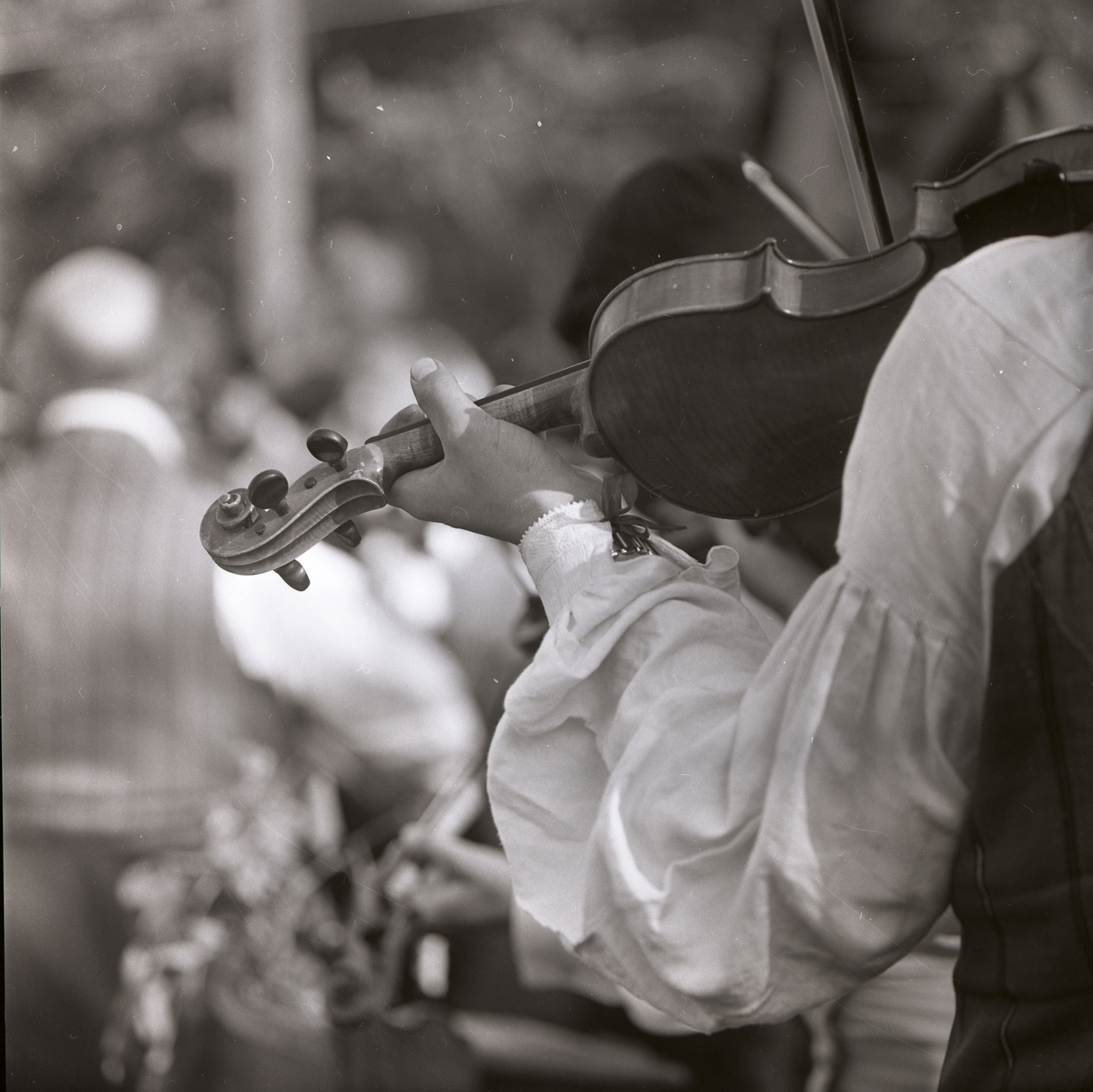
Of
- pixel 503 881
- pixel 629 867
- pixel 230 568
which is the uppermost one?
pixel 230 568

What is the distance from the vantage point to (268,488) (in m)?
1.01

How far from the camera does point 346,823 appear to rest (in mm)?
1317

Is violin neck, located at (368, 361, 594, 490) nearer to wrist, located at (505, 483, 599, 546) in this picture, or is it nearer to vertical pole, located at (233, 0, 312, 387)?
wrist, located at (505, 483, 599, 546)

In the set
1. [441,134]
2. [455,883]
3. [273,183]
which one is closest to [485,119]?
[441,134]

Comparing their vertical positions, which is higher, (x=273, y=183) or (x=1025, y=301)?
(x=273, y=183)

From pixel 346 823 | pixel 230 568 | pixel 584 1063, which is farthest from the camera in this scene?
pixel 346 823

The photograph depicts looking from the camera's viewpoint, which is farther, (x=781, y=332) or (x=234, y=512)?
(x=234, y=512)

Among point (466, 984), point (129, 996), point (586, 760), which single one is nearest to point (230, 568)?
point (586, 760)

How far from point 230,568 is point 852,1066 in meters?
0.75

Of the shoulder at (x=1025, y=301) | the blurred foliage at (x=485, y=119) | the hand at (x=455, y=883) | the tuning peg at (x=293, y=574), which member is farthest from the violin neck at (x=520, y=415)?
the hand at (x=455, y=883)

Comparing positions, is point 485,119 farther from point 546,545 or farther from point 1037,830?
point 1037,830

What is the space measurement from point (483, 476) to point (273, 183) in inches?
22.2

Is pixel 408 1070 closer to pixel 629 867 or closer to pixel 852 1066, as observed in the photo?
pixel 852 1066

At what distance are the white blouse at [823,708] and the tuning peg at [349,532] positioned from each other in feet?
0.81
